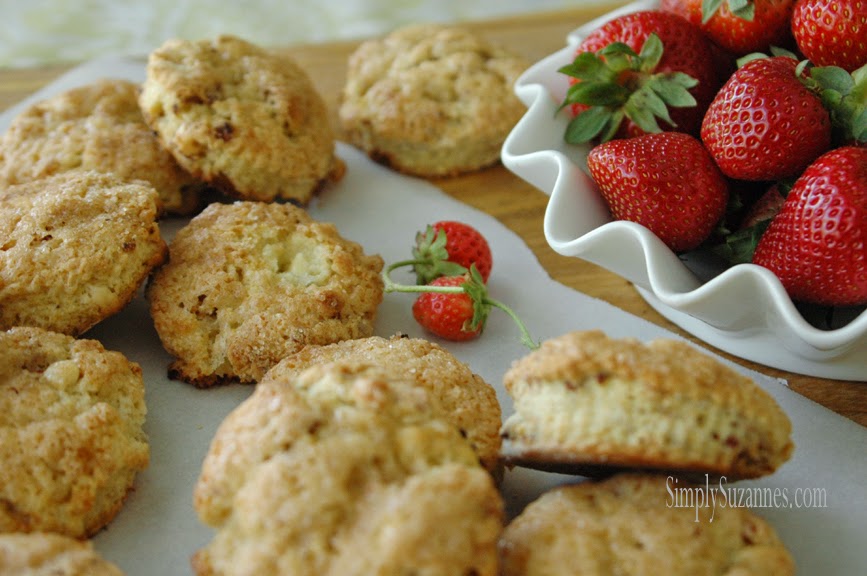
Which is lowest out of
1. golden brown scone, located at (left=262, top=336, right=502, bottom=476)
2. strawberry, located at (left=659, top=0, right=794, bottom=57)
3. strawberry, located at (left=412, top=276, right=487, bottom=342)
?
strawberry, located at (left=412, top=276, right=487, bottom=342)

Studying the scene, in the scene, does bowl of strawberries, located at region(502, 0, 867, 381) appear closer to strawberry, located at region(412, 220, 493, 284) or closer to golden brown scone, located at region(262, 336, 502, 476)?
strawberry, located at region(412, 220, 493, 284)

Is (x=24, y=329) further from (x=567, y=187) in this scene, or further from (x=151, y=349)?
(x=567, y=187)

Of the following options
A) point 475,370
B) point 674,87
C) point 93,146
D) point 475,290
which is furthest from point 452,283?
point 93,146

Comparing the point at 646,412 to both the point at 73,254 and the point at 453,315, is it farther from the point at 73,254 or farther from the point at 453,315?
the point at 73,254

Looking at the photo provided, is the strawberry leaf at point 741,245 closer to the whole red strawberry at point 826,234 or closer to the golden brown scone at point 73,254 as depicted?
the whole red strawberry at point 826,234

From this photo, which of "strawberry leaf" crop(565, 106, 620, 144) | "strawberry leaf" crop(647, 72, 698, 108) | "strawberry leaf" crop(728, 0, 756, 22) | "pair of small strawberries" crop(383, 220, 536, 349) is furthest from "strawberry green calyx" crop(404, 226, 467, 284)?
"strawberry leaf" crop(728, 0, 756, 22)

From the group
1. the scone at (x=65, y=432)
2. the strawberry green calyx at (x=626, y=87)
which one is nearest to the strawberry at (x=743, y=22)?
the strawberry green calyx at (x=626, y=87)
